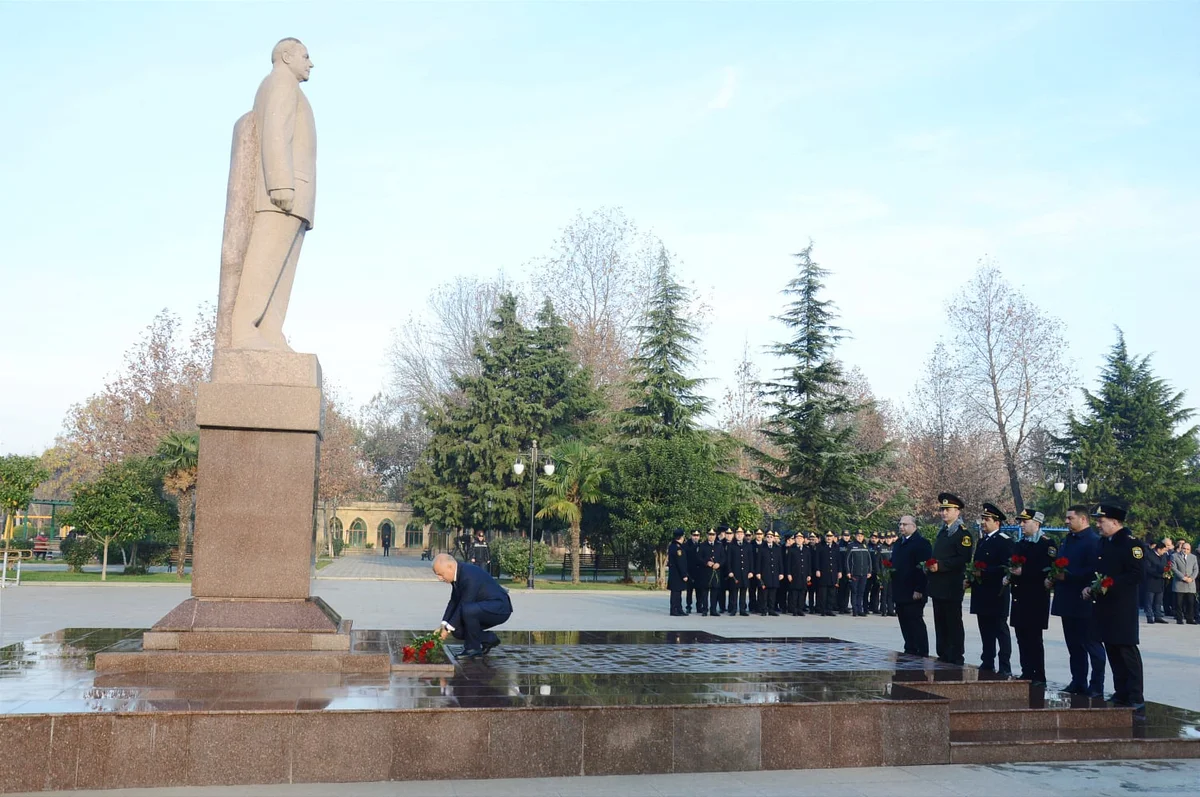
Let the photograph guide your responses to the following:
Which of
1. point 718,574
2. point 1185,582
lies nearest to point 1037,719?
point 718,574

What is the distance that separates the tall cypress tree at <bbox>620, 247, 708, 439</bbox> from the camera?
34656 mm

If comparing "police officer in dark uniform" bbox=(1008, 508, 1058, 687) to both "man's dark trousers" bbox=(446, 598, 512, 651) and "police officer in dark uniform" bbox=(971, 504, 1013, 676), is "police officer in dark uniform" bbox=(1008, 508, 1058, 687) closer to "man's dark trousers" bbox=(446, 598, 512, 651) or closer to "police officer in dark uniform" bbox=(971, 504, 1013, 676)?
"police officer in dark uniform" bbox=(971, 504, 1013, 676)

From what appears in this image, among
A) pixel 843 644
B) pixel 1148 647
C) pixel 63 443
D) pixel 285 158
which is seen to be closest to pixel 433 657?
pixel 285 158

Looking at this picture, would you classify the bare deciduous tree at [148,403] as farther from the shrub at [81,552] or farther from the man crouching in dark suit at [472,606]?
the man crouching in dark suit at [472,606]

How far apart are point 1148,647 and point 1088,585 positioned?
909 centimetres

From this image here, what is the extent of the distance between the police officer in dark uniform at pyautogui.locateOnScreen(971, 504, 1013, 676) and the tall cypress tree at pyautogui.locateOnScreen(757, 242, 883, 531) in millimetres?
22194

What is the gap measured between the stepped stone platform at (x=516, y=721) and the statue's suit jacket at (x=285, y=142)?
4123 mm

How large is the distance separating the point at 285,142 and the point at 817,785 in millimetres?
6916

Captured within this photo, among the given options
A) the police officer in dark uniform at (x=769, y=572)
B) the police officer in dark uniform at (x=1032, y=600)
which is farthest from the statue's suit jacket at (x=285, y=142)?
the police officer in dark uniform at (x=769, y=572)

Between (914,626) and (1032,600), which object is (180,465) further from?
(1032,600)

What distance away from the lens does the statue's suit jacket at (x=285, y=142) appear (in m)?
8.94

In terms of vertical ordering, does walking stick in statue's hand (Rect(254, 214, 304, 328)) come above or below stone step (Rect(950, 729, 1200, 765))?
above

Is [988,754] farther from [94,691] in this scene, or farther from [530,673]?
[94,691]

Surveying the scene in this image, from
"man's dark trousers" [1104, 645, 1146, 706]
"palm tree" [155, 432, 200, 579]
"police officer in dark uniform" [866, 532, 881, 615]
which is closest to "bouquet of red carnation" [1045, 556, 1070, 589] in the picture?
"man's dark trousers" [1104, 645, 1146, 706]
